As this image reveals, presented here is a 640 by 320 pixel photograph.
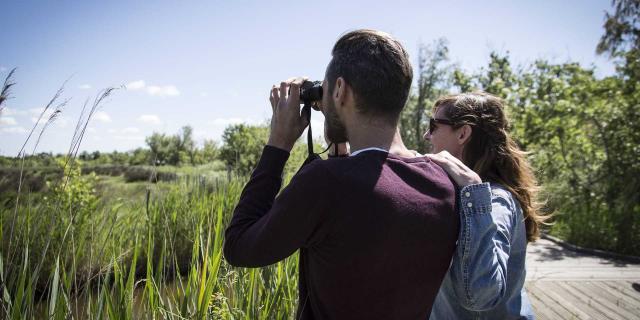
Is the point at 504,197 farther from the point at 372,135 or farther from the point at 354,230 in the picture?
the point at 354,230

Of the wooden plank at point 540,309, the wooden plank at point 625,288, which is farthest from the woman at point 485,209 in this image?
the wooden plank at point 625,288

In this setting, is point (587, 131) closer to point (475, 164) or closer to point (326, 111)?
point (475, 164)

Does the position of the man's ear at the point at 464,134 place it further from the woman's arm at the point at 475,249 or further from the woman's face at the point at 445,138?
the woman's arm at the point at 475,249

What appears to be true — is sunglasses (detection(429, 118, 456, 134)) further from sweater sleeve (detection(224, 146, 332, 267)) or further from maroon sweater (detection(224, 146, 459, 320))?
sweater sleeve (detection(224, 146, 332, 267))

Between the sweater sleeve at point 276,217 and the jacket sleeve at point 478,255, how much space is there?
1.57 ft

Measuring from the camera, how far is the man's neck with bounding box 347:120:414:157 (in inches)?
42.8

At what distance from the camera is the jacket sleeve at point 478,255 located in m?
1.15

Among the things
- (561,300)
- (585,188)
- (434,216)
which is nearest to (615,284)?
(561,300)

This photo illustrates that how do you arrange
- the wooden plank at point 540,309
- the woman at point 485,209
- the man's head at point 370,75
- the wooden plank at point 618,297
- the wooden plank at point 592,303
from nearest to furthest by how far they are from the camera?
1. the man's head at point 370,75
2. the woman at point 485,209
3. the wooden plank at point 540,309
4. the wooden plank at point 592,303
5. the wooden plank at point 618,297

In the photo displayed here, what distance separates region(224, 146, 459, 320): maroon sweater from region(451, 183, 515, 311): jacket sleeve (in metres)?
0.07

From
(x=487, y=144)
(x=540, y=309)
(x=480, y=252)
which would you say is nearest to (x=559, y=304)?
(x=540, y=309)

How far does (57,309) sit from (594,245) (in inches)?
353

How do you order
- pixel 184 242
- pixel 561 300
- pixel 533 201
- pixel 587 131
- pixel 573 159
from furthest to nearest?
pixel 573 159 → pixel 587 131 → pixel 184 242 → pixel 561 300 → pixel 533 201

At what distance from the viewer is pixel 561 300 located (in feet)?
14.5
